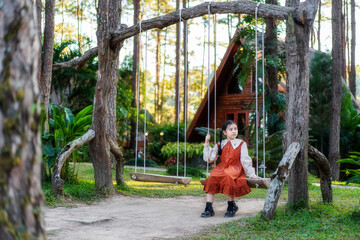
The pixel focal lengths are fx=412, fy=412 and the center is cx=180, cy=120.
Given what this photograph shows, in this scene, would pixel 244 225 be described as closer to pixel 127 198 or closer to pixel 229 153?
pixel 229 153

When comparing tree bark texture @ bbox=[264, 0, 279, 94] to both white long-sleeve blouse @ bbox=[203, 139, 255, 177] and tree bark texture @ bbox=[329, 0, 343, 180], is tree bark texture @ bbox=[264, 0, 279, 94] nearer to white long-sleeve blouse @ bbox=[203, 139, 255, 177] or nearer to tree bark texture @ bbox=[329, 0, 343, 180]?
tree bark texture @ bbox=[329, 0, 343, 180]

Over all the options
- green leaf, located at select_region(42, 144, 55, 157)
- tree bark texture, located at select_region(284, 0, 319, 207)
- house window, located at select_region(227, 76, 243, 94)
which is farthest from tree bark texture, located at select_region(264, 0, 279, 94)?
green leaf, located at select_region(42, 144, 55, 157)

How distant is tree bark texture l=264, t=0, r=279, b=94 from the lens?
12797 millimetres

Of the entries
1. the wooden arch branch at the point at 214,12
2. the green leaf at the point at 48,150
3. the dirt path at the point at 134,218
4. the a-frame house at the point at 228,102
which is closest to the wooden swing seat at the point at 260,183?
the dirt path at the point at 134,218

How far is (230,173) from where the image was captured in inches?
226

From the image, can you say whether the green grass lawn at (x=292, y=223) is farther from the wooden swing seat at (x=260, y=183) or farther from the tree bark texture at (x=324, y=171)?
the wooden swing seat at (x=260, y=183)

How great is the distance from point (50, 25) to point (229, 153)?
6.82 metres

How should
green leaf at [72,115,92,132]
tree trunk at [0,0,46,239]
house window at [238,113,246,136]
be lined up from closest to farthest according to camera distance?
tree trunk at [0,0,46,239] → green leaf at [72,115,92,132] → house window at [238,113,246,136]

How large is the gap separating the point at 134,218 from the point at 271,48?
8.84 meters

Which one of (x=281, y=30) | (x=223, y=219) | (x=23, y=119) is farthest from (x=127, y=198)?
(x=281, y=30)

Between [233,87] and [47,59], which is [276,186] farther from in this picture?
[233,87]

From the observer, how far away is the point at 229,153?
592 cm

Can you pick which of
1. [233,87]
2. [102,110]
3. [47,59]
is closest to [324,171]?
[102,110]

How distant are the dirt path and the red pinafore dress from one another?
38 centimetres
